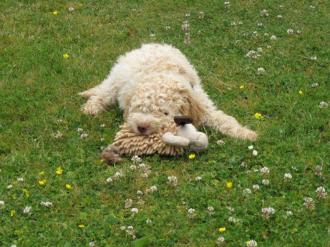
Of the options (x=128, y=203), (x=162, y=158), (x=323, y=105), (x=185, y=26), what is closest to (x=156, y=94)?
(x=162, y=158)

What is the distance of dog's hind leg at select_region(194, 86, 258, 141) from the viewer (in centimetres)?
843

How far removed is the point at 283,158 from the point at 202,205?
4.66 feet

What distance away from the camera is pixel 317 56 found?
1130cm

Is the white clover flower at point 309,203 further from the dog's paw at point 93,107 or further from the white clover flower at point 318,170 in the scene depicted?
the dog's paw at point 93,107

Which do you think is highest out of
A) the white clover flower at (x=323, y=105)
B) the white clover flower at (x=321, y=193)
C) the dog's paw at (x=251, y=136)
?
the white clover flower at (x=321, y=193)

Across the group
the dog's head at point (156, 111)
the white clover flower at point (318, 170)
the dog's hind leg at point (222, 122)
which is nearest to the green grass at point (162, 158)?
the white clover flower at point (318, 170)

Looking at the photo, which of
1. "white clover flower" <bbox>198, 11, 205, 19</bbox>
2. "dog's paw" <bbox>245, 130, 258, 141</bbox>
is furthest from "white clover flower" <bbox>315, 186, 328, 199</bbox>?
"white clover flower" <bbox>198, 11, 205, 19</bbox>

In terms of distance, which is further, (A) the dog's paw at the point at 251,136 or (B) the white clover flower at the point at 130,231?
(A) the dog's paw at the point at 251,136

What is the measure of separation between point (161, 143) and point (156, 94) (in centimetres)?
66

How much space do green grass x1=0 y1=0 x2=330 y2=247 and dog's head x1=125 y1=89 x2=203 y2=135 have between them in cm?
44

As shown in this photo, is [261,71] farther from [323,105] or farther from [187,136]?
[187,136]

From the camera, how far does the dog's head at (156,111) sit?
794 centimetres

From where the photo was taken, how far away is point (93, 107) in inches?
369

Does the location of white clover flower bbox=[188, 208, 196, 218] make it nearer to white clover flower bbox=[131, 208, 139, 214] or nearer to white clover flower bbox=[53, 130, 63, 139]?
white clover flower bbox=[131, 208, 139, 214]
